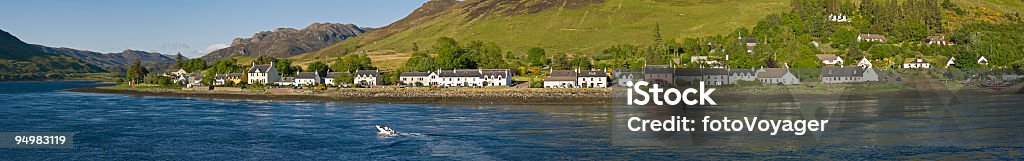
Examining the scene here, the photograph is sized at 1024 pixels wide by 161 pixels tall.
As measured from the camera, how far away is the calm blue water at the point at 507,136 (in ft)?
107

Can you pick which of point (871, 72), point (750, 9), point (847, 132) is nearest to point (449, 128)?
point (847, 132)

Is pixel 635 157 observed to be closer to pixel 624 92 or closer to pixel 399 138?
pixel 399 138

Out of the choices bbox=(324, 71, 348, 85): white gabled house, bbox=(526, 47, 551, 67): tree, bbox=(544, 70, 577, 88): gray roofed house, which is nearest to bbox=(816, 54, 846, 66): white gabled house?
bbox=(526, 47, 551, 67): tree

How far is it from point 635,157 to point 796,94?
49.2 metres

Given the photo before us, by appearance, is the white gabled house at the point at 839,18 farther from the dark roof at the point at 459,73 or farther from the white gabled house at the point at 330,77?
the white gabled house at the point at 330,77

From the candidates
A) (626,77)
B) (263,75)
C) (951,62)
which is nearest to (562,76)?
(626,77)

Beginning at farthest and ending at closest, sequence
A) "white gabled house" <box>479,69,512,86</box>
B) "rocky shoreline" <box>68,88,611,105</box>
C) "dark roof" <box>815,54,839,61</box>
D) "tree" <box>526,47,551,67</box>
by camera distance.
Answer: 1. "tree" <box>526,47,551,67</box>
2. "dark roof" <box>815,54,839,61</box>
3. "white gabled house" <box>479,69,512,86</box>
4. "rocky shoreline" <box>68,88,611,105</box>

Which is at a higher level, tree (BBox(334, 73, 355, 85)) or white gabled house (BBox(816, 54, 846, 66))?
white gabled house (BBox(816, 54, 846, 66))

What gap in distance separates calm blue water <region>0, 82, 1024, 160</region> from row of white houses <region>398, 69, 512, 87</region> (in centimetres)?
3151

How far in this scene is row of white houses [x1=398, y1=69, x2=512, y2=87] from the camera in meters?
90.9

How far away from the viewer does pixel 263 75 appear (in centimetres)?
10925

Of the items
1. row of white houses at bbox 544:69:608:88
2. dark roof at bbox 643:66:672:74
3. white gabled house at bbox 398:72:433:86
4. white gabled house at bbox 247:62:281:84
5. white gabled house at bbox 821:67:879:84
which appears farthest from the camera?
white gabled house at bbox 247:62:281:84

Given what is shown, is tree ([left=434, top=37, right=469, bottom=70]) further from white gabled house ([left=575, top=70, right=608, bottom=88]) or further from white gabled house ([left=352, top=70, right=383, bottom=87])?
white gabled house ([left=575, top=70, right=608, bottom=88])

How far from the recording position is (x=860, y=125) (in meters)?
43.5
